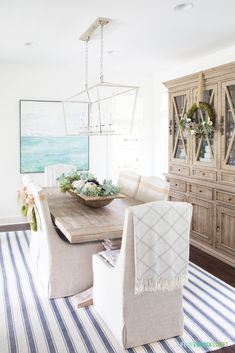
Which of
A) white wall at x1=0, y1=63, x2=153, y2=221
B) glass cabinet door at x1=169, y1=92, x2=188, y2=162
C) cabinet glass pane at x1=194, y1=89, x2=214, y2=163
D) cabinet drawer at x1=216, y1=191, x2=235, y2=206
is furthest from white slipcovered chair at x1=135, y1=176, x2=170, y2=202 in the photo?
white wall at x1=0, y1=63, x2=153, y2=221

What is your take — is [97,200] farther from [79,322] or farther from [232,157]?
[232,157]

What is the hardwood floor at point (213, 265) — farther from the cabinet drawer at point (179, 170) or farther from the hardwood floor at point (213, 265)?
the cabinet drawer at point (179, 170)

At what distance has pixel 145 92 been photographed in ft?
21.1

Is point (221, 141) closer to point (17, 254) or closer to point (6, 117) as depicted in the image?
Answer: point (17, 254)

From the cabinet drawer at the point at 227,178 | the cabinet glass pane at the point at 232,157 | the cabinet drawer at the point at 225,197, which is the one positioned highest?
the cabinet glass pane at the point at 232,157

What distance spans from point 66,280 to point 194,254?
1843 millimetres

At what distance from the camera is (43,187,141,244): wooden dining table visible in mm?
2643

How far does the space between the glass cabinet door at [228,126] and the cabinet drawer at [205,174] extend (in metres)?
0.22

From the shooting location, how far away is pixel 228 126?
411 centimetres

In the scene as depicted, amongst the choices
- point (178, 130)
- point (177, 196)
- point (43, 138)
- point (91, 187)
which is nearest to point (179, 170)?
point (177, 196)

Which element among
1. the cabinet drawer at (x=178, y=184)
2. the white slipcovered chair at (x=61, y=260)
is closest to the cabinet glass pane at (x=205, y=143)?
the cabinet drawer at (x=178, y=184)

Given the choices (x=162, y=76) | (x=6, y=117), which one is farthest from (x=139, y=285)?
(x=162, y=76)

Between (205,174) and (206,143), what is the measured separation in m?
0.39

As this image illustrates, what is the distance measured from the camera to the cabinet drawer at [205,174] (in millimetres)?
4338
